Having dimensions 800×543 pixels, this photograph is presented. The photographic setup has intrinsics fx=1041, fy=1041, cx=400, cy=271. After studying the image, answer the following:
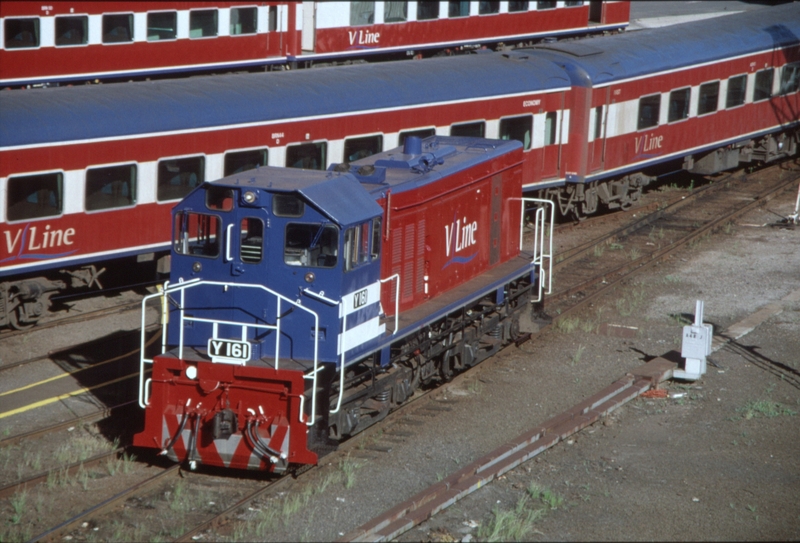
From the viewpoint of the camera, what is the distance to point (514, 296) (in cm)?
1659

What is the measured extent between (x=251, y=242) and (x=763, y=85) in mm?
21489

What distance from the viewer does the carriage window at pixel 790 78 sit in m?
29.5

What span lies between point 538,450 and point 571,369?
355cm

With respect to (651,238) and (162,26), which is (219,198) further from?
(162,26)

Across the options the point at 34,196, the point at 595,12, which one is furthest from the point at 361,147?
the point at 595,12

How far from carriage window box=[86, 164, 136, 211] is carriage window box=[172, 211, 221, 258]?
5939 mm

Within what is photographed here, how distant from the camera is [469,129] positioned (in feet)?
71.4

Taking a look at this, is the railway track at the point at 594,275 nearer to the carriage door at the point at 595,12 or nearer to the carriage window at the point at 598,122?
the carriage window at the point at 598,122

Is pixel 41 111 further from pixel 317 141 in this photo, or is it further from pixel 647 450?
pixel 647 450

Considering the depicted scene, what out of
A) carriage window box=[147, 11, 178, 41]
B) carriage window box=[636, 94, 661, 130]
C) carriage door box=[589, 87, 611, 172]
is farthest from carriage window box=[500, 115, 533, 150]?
carriage window box=[147, 11, 178, 41]

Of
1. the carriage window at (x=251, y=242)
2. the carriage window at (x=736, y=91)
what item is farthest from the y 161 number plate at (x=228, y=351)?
the carriage window at (x=736, y=91)

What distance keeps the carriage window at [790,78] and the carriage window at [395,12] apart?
37.0ft

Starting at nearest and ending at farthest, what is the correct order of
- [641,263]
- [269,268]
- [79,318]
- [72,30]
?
[269,268] → [79,318] → [641,263] → [72,30]

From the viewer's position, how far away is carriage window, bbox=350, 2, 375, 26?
3094 cm
